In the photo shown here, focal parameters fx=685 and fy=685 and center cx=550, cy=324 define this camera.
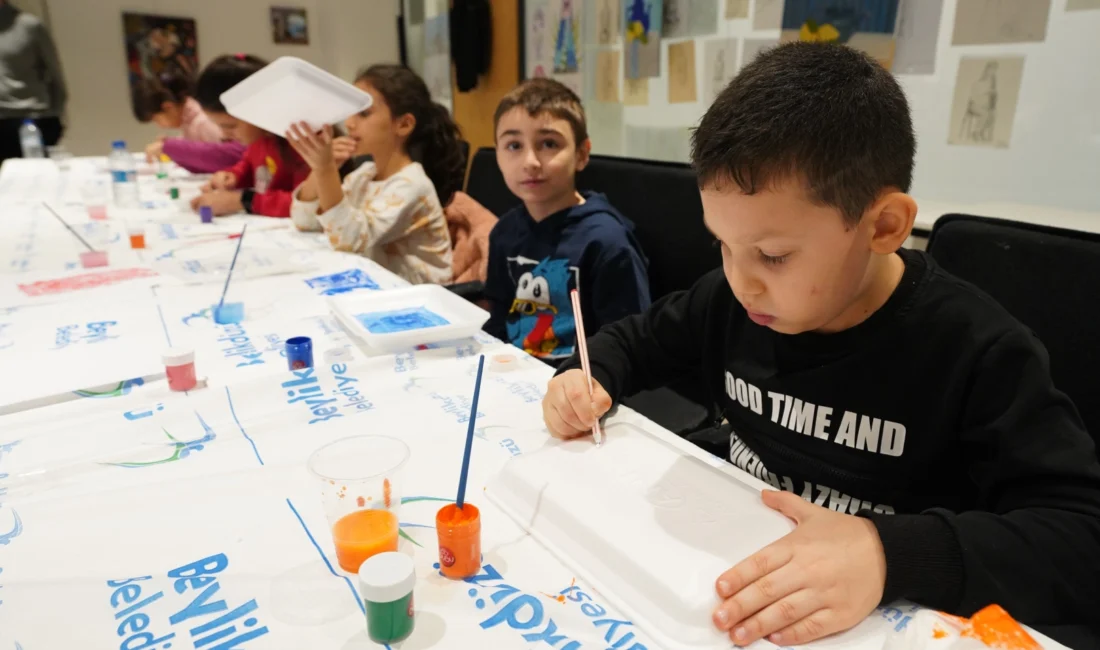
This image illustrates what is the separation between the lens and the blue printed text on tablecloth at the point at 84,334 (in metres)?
1.14

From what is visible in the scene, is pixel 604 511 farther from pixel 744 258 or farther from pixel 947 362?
pixel 947 362

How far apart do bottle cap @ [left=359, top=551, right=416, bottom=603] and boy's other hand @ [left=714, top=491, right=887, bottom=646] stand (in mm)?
240

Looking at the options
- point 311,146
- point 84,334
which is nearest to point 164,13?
point 311,146

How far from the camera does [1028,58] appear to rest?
1511 mm

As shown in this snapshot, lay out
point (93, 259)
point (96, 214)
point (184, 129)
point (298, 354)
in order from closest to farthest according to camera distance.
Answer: point (298, 354)
point (93, 259)
point (96, 214)
point (184, 129)

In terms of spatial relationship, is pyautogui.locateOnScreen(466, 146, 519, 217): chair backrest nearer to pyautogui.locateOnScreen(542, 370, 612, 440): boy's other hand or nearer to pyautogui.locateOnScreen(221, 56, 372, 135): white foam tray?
pyautogui.locateOnScreen(221, 56, 372, 135): white foam tray

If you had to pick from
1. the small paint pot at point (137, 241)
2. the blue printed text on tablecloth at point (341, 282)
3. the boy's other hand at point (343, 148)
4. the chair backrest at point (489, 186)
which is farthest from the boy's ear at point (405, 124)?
the small paint pot at point (137, 241)

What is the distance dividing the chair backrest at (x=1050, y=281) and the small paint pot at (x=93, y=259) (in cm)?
177

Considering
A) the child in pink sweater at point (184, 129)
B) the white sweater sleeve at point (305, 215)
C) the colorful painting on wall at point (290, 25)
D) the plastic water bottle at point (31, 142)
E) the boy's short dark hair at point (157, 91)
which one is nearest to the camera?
the white sweater sleeve at point (305, 215)

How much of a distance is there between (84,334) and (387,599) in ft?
3.19

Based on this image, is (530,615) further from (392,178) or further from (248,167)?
(248,167)

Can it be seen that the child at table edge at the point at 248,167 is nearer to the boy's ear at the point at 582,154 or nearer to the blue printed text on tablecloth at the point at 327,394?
the boy's ear at the point at 582,154

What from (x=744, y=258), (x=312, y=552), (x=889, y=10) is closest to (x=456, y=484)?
(x=312, y=552)

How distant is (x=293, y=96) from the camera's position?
165 centimetres
